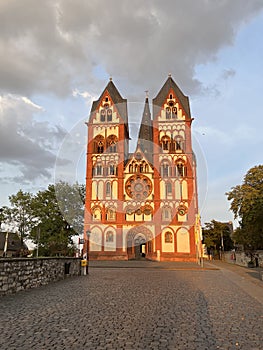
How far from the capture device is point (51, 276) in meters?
13.8

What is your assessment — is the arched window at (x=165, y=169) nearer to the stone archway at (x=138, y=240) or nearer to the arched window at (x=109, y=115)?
the stone archway at (x=138, y=240)

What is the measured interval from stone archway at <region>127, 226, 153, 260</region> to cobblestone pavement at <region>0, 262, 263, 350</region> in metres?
31.4

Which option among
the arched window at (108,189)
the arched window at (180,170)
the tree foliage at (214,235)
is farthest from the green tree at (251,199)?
the tree foliage at (214,235)

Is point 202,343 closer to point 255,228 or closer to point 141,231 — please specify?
point 255,228

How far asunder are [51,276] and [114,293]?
455cm

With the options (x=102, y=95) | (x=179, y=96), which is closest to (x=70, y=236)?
(x=102, y=95)

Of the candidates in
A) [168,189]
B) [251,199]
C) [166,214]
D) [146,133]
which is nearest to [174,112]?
[146,133]

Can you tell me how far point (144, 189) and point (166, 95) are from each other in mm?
14451

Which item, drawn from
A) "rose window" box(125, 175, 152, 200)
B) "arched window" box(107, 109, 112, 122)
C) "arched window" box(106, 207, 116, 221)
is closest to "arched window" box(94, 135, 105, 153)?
"arched window" box(107, 109, 112, 122)

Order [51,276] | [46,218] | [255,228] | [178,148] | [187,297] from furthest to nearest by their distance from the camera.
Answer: [178,148] < [46,218] < [255,228] < [51,276] < [187,297]

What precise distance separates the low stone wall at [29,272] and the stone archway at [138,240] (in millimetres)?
24760

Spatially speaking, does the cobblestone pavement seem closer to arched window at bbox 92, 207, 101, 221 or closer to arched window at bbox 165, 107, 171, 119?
arched window at bbox 92, 207, 101, 221

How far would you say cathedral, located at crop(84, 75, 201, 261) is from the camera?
132 ft

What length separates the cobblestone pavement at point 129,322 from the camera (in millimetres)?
4762
